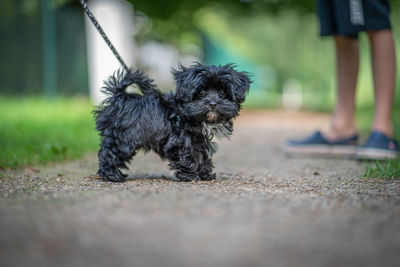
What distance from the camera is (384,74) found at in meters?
5.10

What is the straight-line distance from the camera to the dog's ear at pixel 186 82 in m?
3.63

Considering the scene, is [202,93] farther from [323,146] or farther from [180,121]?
[323,146]

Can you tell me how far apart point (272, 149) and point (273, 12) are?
38.7ft

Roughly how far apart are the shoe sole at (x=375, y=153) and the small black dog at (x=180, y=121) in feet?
5.96

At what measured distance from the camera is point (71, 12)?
41.1 feet

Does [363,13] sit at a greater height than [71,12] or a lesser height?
lesser

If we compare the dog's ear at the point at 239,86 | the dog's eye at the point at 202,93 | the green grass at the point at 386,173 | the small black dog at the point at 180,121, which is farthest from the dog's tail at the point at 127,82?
the green grass at the point at 386,173

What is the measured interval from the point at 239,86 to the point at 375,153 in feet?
6.50

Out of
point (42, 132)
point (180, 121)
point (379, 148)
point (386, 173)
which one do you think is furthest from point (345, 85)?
point (42, 132)

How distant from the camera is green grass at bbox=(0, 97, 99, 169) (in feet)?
16.3

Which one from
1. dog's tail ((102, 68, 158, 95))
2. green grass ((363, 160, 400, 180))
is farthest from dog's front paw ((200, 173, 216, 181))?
green grass ((363, 160, 400, 180))

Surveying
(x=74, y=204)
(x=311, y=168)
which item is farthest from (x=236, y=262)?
(x=311, y=168)

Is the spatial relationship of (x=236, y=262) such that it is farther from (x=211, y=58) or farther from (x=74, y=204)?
(x=211, y=58)

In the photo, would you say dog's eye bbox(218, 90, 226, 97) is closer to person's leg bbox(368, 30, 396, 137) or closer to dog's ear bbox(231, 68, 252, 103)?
dog's ear bbox(231, 68, 252, 103)
